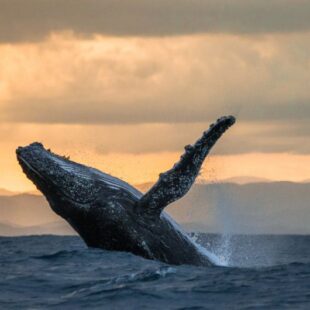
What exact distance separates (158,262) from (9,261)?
20.0ft

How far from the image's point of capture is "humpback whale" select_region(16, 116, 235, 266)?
14891mm

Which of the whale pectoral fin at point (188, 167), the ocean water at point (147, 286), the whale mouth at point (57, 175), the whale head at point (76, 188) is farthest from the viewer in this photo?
the whale mouth at point (57, 175)

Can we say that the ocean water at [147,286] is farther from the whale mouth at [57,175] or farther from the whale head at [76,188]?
the whale mouth at [57,175]

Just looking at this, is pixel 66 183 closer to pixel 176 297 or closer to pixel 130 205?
pixel 130 205

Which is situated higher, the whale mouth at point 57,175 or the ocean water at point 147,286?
the whale mouth at point 57,175

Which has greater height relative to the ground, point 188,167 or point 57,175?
point 57,175

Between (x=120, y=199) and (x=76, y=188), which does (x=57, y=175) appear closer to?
(x=76, y=188)

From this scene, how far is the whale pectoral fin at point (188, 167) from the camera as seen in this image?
584 inches

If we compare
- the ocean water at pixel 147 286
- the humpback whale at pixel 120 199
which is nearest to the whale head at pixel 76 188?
the humpback whale at pixel 120 199

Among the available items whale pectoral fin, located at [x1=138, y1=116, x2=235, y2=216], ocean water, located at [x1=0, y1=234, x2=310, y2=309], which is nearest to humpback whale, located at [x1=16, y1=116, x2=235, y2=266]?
whale pectoral fin, located at [x1=138, y1=116, x2=235, y2=216]

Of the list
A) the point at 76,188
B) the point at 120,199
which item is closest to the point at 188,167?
the point at 120,199

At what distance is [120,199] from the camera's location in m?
15.4

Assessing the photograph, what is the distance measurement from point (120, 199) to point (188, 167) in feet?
4.28

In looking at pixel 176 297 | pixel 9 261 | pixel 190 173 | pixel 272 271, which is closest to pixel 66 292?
pixel 176 297
